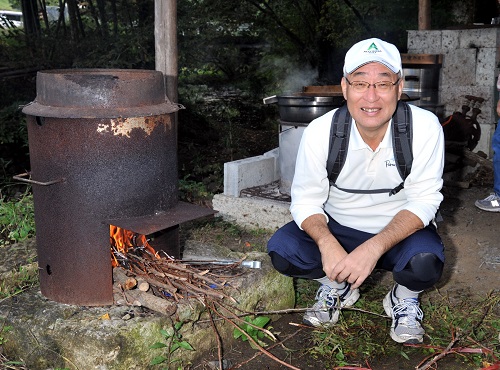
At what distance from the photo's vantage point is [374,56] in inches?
131

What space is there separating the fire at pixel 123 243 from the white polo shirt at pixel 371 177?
89 cm

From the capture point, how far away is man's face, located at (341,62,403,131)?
3.37 m

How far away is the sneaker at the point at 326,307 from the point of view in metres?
3.87

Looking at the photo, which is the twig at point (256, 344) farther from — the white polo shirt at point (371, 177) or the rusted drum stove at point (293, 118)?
the rusted drum stove at point (293, 118)

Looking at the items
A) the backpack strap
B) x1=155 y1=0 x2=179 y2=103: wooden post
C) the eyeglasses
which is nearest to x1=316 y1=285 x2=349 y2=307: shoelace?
the backpack strap

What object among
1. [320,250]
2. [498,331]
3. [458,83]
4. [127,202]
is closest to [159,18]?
[127,202]

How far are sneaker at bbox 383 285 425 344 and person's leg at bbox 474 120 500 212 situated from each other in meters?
2.88

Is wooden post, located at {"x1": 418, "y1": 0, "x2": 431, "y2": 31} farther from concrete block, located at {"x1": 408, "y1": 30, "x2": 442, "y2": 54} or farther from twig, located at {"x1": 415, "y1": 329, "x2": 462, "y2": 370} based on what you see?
twig, located at {"x1": 415, "y1": 329, "x2": 462, "y2": 370}

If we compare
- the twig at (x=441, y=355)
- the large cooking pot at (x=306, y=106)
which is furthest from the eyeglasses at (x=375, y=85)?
the large cooking pot at (x=306, y=106)

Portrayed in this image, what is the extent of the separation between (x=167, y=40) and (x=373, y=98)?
271 cm

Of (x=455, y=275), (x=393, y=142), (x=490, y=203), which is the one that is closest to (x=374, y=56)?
(x=393, y=142)

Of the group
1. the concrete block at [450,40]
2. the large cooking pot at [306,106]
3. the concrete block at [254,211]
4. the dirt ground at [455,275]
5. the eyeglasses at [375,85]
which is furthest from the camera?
the concrete block at [450,40]

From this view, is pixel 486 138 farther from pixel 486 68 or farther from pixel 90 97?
pixel 90 97

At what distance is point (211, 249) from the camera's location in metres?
4.32
